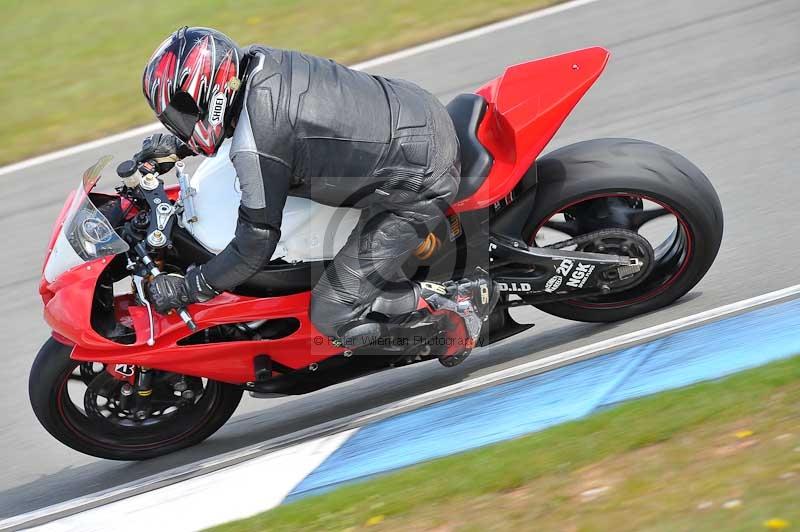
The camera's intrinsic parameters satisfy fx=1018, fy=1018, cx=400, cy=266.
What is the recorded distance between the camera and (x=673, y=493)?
3.34m

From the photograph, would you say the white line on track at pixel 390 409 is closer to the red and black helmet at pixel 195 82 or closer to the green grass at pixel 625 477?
the green grass at pixel 625 477

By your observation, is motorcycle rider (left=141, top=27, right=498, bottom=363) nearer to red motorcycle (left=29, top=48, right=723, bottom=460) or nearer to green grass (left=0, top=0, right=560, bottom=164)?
red motorcycle (left=29, top=48, right=723, bottom=460)

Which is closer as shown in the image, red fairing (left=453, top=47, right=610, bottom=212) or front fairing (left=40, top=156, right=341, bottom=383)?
front fairing (left=40, top=156, right=341, bottom=383)

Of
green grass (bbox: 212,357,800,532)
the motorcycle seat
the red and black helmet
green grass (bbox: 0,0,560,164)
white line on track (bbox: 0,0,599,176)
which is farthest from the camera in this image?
green grass (bbox: 0,0,560,164)

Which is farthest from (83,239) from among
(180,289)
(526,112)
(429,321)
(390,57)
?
(390,57)

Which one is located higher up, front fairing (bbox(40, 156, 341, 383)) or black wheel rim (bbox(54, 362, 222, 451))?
front fairing (bbox(40, 156, 341, 383))

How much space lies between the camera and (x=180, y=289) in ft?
13.8

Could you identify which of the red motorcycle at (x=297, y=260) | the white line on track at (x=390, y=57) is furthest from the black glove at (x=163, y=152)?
the white line on track at (x=390, y=57)

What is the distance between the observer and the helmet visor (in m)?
3.88

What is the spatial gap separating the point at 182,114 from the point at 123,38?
7.00 metres

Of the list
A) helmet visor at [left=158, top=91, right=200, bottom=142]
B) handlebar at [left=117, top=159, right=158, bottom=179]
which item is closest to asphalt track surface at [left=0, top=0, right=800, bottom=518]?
handlebar at [left=117, top=159, right=158, bottom=179]

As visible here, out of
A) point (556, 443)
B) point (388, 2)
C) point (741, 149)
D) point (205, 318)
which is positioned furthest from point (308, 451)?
point (388, 2)

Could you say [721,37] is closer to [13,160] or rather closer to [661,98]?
[661,98]

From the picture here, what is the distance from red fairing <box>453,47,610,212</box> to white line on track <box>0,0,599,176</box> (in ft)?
13.7
